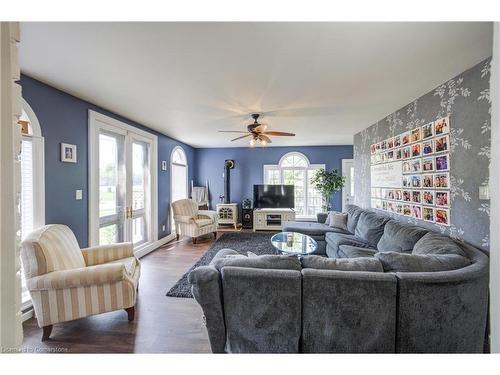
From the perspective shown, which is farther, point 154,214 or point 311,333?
point 154,214

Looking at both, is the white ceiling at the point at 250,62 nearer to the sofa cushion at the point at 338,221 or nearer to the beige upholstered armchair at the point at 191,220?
the sofa cushion at the point at 338,221

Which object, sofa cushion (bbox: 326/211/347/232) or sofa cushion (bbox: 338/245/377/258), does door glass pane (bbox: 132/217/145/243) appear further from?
sofa cushion (bbox: 326/211/347/232)

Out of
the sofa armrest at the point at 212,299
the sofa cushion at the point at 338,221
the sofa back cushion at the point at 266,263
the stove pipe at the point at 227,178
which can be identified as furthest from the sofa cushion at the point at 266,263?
the stove pipe at the point at 227,178

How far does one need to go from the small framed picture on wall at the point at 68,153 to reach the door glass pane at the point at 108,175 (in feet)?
1.64

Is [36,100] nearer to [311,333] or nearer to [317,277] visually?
[317,277]

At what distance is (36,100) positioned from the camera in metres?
2.33

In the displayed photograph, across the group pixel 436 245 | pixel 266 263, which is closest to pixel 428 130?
pixel 436 245

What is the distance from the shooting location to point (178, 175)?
5.96m

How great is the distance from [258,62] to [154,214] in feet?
12.3

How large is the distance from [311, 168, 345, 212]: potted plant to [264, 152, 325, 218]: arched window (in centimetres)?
41

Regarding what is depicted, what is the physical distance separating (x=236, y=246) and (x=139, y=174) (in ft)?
7.95

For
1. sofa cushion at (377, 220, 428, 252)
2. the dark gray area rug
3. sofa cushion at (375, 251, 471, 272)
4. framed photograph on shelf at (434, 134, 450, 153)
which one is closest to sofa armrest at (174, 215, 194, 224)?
the dark gray area rug
